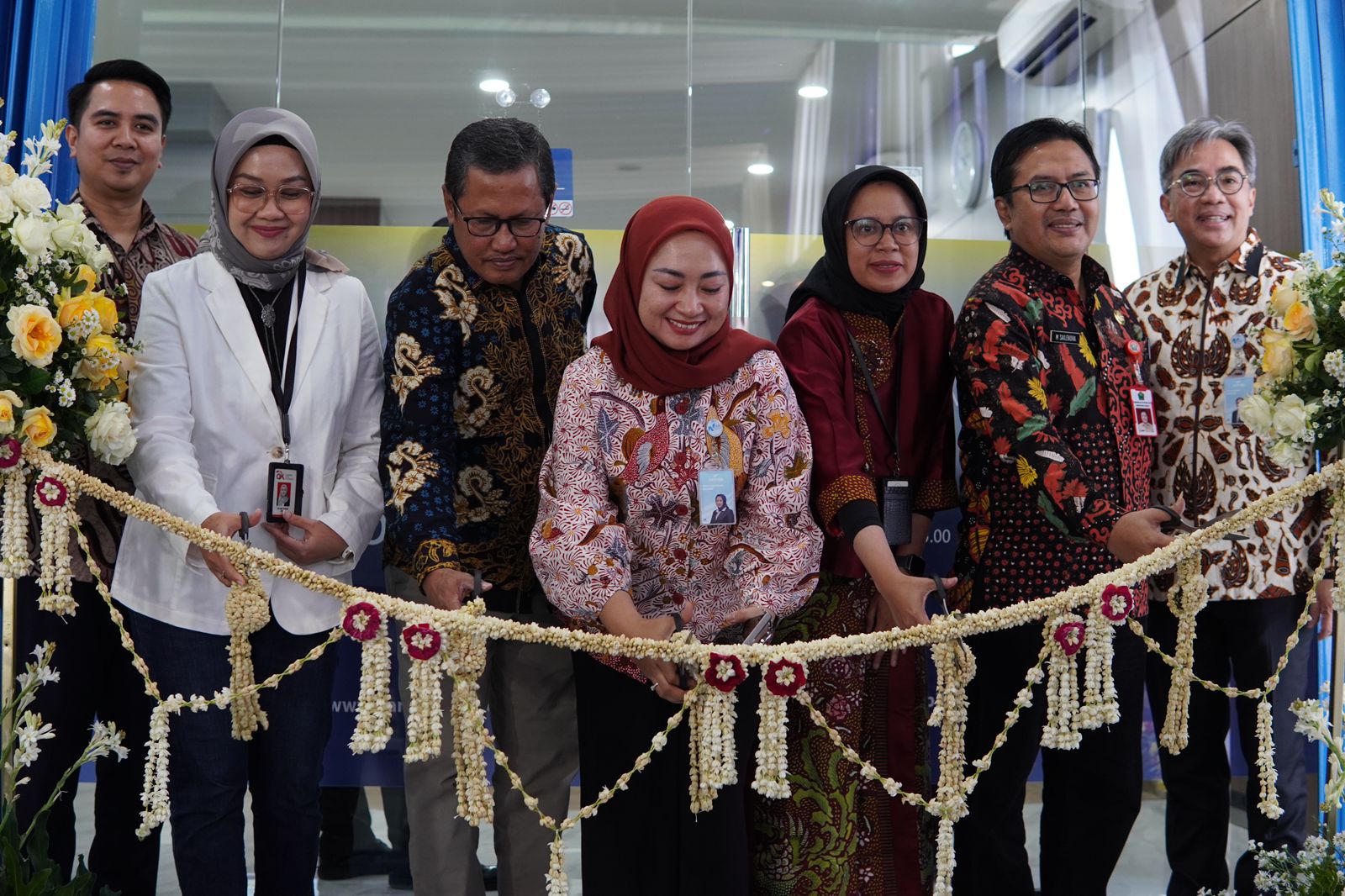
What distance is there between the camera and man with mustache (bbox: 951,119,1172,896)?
2.46 meters

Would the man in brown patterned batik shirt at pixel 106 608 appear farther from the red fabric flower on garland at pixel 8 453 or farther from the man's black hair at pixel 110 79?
the red fabric flower on garland at pixel 8 453

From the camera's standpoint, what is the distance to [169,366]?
231 cm

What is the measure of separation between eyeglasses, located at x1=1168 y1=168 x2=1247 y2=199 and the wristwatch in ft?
3.91

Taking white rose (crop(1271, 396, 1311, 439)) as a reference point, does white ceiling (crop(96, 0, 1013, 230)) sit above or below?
above

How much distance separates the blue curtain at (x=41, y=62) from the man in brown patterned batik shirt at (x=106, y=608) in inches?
14.7

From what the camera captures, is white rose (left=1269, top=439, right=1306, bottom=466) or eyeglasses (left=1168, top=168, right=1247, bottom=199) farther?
eyeglasses (left=1168, top=168, right=1247, bottom=199)

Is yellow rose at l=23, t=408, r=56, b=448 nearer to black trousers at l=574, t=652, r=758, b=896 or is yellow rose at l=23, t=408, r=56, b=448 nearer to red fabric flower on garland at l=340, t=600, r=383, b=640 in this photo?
red fabric flower on garland at l=340, t=600, r=383, b=640

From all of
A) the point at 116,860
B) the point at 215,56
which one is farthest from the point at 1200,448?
the point at 215,56

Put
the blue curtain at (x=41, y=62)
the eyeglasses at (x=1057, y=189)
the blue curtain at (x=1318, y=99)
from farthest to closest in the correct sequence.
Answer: the blue curtain at (x=1318, y=99) → the blue curtain at (x=41, y=62) → the eyeglasses at (x=1057, y=189)

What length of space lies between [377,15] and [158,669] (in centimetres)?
223

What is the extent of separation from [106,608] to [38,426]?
21.1 inches

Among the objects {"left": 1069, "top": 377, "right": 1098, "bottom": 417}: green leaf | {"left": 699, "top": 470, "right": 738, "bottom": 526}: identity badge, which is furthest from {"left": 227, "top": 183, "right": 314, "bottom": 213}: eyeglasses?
{"left": 1069, "top": 377, "right": 1098, "bottom": 417}: green leaf

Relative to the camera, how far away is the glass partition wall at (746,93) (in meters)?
3.56

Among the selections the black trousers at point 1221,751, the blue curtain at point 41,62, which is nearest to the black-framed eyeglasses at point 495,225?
the blue curtain at point 41,62
